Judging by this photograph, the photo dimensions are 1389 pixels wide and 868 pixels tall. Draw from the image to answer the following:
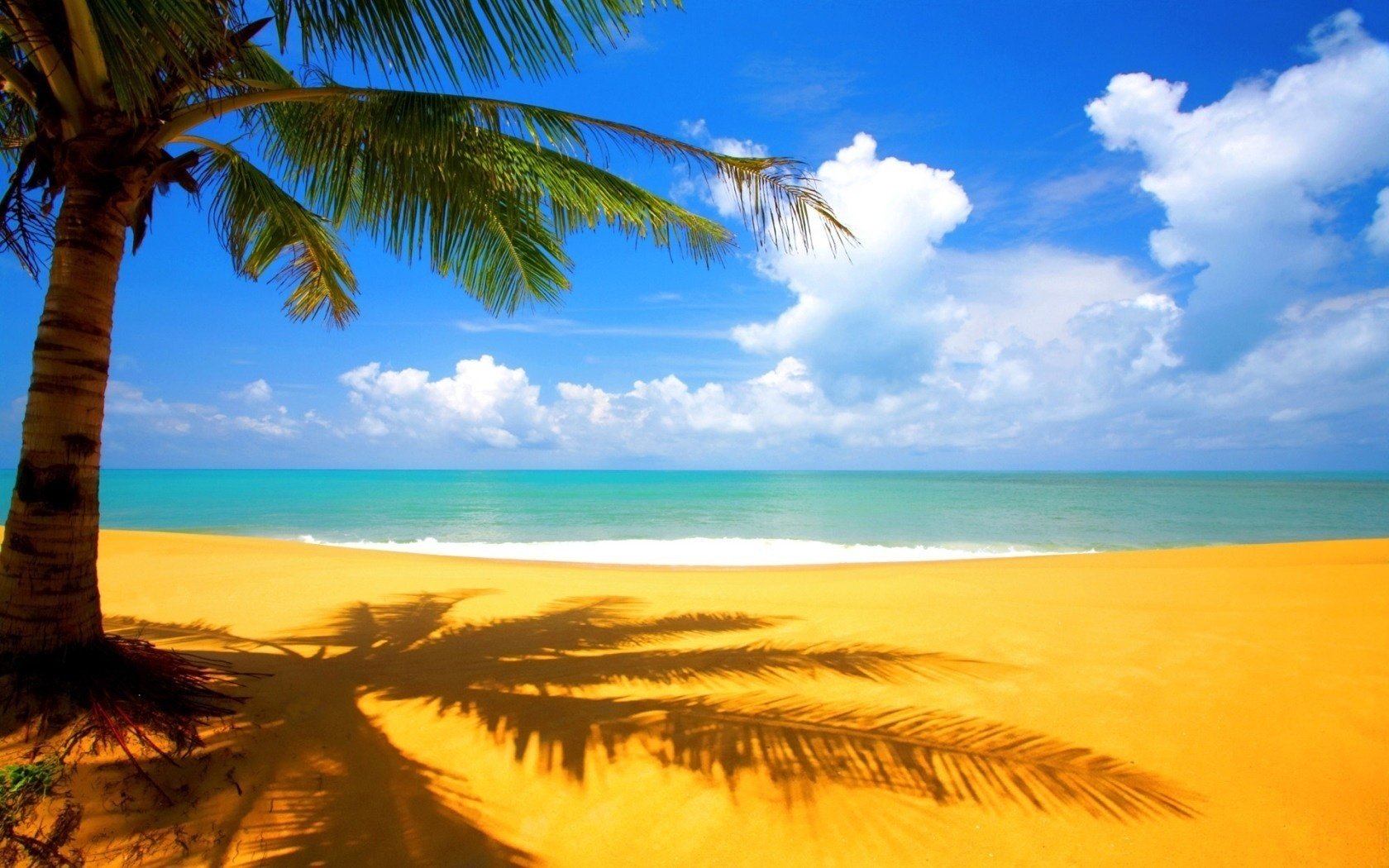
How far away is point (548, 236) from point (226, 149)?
2359 millimetres

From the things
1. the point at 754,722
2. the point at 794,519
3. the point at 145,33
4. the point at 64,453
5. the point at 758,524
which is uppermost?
the point at 145,33

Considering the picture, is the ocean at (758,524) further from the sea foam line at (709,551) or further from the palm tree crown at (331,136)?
the palm tree crown at (331,136)

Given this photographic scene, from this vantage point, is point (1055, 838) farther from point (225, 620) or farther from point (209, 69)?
point (225, 620)

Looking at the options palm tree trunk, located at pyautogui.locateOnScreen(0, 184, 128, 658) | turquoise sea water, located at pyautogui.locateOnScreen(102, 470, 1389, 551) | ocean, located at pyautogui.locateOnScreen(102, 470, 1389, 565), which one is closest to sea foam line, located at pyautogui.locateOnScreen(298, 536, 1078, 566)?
ocean, located at pyautogui.locateOnScreen(102, 470, 1389, 565)

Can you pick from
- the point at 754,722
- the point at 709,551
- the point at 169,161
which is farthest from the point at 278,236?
the point at 709,551

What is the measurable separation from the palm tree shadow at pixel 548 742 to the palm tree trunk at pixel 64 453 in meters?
1.04

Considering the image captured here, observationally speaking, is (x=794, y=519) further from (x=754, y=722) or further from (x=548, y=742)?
(x=548, y=742)

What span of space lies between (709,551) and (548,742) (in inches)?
516

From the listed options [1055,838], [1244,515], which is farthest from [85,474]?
[1244,515]

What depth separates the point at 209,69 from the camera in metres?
3.32

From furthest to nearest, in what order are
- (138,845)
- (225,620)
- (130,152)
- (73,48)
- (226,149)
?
(225,620) → (226,149) → (130,152) → (73,48) → (138,845)

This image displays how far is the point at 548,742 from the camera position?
11.2 ft

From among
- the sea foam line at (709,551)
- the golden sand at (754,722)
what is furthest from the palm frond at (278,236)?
the sea foam line at (709,551)

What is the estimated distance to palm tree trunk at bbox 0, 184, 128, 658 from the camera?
3.04 metres
